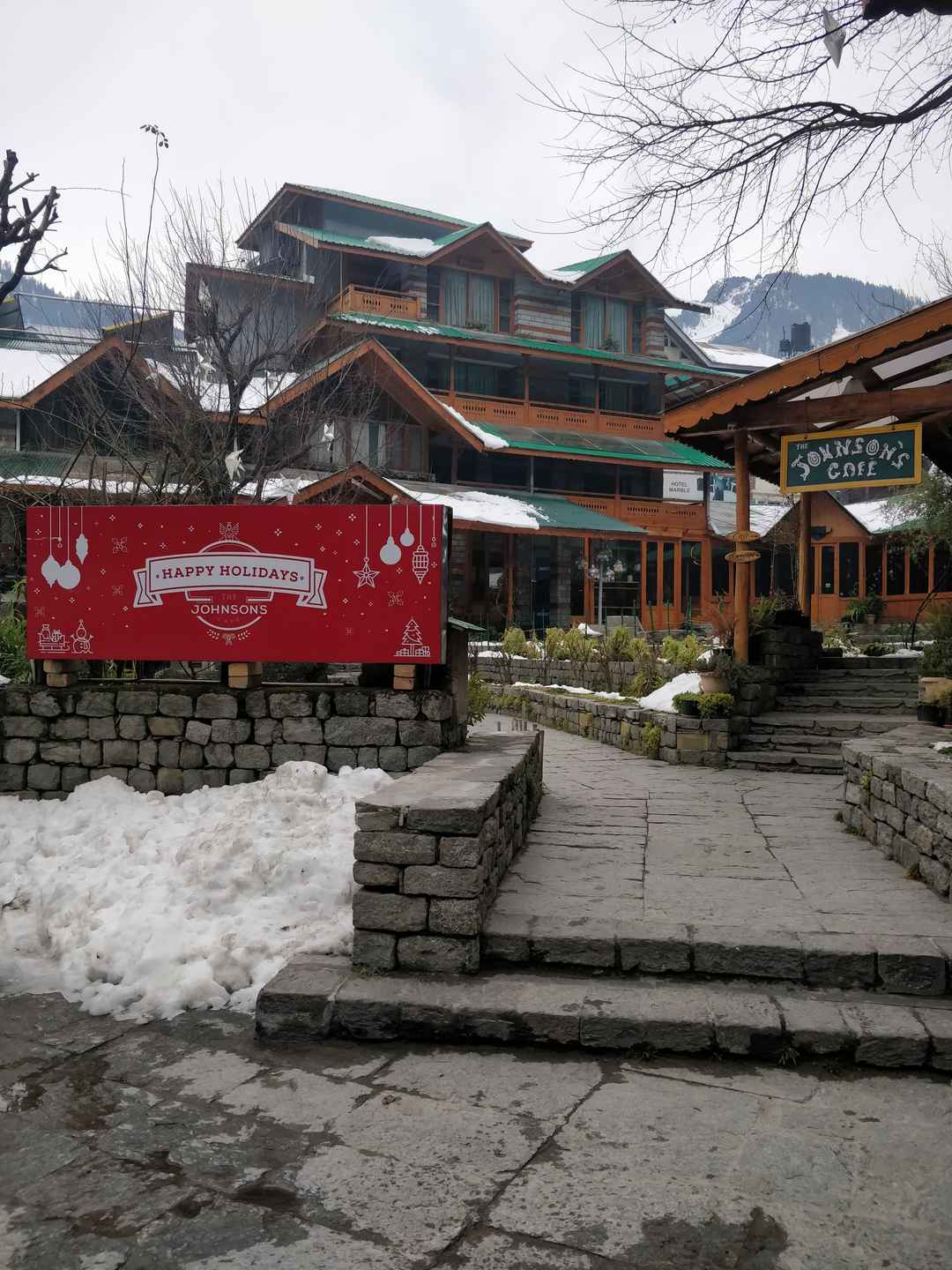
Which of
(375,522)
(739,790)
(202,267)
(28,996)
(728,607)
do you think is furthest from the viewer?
(202,267)

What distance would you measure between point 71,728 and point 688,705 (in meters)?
6.13

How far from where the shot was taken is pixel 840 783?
8.64 m

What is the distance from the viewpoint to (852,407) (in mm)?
9750

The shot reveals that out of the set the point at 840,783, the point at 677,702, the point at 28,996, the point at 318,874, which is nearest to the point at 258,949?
the point at 318,874

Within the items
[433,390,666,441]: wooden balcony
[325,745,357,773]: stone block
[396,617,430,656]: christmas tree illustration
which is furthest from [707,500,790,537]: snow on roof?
[325,745,357,773]: stone block

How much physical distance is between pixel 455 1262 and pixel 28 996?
9.25ft

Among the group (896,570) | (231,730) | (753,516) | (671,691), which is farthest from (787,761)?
(753,516)

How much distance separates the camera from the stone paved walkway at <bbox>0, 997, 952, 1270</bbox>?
2580mm

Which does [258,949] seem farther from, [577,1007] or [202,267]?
[202,267]

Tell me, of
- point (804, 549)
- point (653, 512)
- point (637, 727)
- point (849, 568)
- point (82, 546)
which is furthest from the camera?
point (653, 512)

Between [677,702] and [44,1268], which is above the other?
[677,702]

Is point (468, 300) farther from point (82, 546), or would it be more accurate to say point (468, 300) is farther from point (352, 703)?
point (352, 703)

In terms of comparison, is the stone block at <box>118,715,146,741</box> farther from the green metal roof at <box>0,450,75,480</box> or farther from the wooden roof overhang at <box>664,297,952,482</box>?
the green metal roof at <box>0,450,75,480</box>

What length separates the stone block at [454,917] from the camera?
4.24 metres
